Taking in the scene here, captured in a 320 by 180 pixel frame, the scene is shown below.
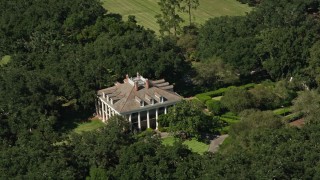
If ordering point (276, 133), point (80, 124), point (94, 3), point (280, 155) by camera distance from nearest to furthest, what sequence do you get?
1. point (280, 155)
2. point (276, 133)
3. point (80, 124)
4. point (94, 3)

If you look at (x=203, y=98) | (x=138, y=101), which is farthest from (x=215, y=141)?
(x=203, y=98)

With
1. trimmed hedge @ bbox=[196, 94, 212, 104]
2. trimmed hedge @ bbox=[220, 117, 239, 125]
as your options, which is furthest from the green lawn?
trimmed hedge @ bbox=[196, 94, 212, 104]

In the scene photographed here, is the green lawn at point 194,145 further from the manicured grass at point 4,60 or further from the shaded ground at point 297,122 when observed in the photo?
the manicured grass at point 4,60

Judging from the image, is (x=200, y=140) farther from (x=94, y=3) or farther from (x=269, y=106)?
(x=94, y=3)

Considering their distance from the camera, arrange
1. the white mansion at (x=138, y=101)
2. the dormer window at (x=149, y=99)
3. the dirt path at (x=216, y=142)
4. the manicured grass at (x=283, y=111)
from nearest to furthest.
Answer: the dirt path at (x=216, y=142) < the white mansion at (x=138, y=101) < the dormer window at (x=149, y=99) < the manicured grass at (x=283, y=111)

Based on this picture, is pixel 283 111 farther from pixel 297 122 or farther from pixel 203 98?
pixel 203 98

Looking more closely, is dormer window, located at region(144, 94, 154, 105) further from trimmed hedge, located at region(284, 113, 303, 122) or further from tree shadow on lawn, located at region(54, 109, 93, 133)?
trimmed hedge, located at region(284, 113, 303, 122)

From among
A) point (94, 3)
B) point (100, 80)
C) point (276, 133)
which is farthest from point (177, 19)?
point (276, 133)

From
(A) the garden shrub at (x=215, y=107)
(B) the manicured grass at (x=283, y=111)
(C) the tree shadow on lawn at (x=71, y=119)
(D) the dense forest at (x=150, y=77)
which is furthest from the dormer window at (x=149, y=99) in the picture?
(B) the manicured grass at (x=283, y=111)
